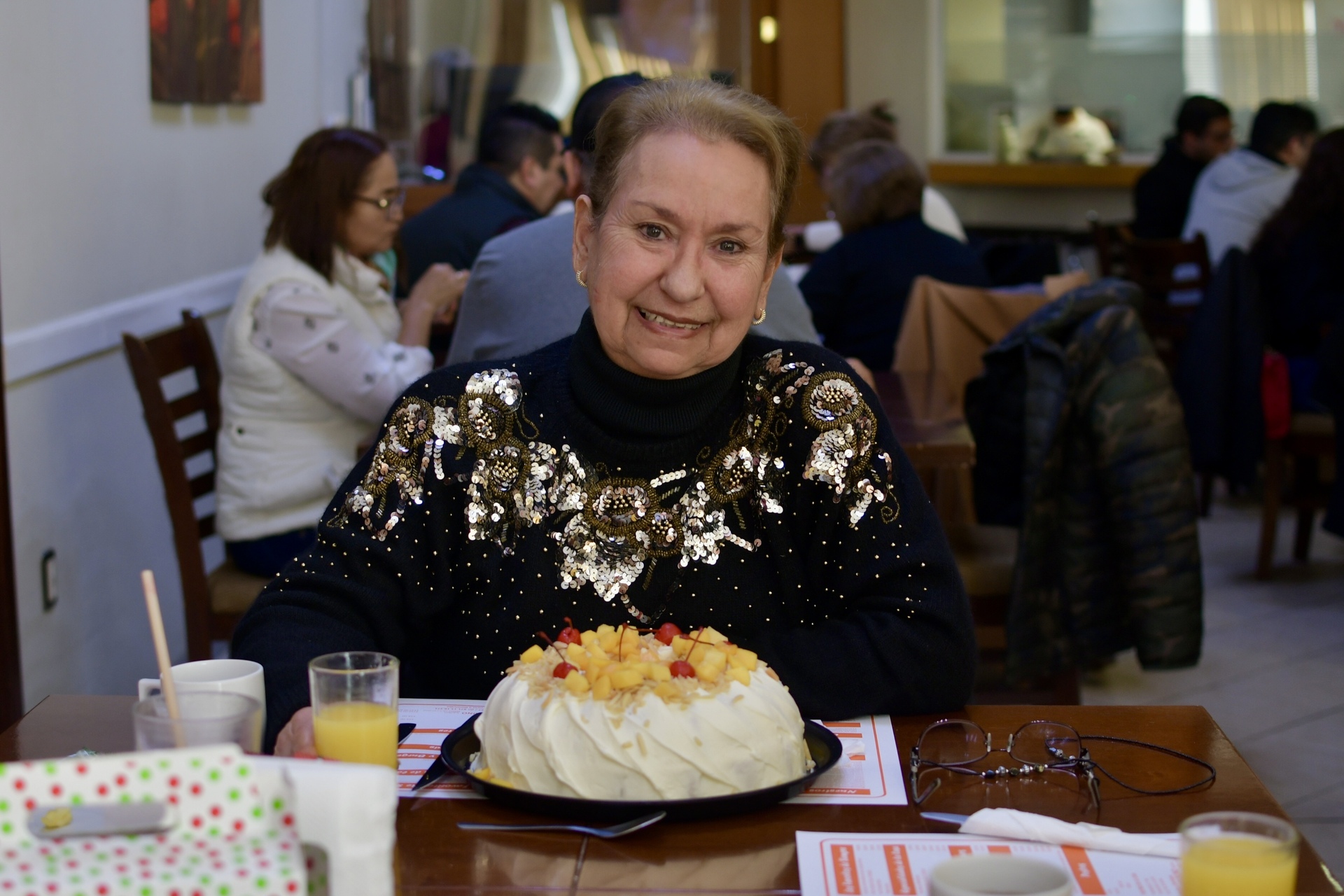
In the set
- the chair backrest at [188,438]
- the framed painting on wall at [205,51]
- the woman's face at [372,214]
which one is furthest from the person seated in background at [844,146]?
the chair backrest at [188,438]

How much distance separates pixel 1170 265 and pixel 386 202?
323 centimetres

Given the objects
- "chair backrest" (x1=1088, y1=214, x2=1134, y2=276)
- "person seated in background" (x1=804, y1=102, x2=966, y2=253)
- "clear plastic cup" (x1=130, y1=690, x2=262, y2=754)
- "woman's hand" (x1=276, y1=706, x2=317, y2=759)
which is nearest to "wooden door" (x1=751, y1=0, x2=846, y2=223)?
"chair backrest" (x1=1088, y1=214, x2=1134, y2=276)

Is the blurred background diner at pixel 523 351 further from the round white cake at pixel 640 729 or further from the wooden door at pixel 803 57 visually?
the wooden door at pixel 803 57

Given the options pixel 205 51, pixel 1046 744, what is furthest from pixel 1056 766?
pixel 205 51

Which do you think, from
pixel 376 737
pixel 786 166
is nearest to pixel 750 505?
pixel 786 166

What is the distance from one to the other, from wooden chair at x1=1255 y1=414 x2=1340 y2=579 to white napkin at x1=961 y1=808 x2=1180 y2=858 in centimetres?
367

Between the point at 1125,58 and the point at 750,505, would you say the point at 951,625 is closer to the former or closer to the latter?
the point at 750,505

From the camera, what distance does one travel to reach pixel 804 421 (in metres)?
1.54

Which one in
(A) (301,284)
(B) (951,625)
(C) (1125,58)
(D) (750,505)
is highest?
(C) (1125,58)

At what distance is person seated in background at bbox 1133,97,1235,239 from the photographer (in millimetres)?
6695

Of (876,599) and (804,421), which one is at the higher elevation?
(804,421)

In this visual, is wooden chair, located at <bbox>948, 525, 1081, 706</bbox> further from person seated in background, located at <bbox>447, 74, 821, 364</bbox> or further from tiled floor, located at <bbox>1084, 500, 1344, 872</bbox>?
person seated in background, located at <bbox>447, 74, 821, 364</bbox>

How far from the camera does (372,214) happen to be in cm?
325

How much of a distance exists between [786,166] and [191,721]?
883 mm
